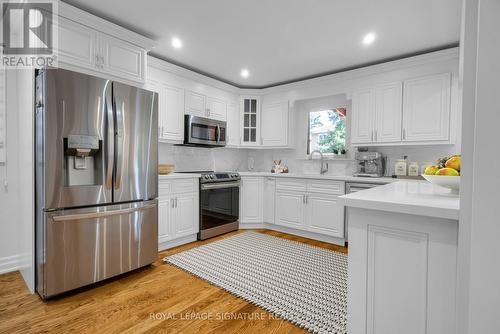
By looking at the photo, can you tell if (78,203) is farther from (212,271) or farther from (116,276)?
(212,271)

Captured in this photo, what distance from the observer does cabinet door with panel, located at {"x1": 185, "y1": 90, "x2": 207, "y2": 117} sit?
370cm

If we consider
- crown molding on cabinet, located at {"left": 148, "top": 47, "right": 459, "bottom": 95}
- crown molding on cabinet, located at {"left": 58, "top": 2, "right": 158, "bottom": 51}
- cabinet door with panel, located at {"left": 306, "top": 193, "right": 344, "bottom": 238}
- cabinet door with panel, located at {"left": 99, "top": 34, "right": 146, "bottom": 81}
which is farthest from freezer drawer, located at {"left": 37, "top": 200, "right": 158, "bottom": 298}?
cabinet door with panel, located at {"left": 306, "top": 193, "right": 344, "bottom": 238}

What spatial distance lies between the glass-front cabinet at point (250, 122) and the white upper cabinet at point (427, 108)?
229 centimetres

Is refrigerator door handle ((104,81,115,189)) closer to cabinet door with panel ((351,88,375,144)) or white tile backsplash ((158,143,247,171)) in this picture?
white tile backsplash ((158,143,247,171))

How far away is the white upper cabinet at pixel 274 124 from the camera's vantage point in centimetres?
432

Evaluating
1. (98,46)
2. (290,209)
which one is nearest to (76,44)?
(98,46)

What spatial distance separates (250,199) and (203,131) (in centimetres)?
131

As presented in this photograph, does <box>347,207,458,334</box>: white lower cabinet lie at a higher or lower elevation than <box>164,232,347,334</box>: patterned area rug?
higher

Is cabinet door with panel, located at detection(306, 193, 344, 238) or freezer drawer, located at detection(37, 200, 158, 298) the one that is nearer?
freezer drawer, located at detection(37, 200, 158, 298)

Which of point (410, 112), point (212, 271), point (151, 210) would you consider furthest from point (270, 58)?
point (212, 271)

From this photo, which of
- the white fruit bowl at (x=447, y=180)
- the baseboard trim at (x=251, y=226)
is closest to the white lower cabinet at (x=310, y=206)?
the baseboard trim at (x=251, y=226)

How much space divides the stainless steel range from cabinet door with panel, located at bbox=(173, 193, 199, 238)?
3.3 inches

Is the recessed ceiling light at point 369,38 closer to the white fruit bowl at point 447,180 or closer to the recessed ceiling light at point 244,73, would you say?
the recessed ceiling light at point 244,73

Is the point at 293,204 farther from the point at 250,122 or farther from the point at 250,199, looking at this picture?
the point at 250,122
